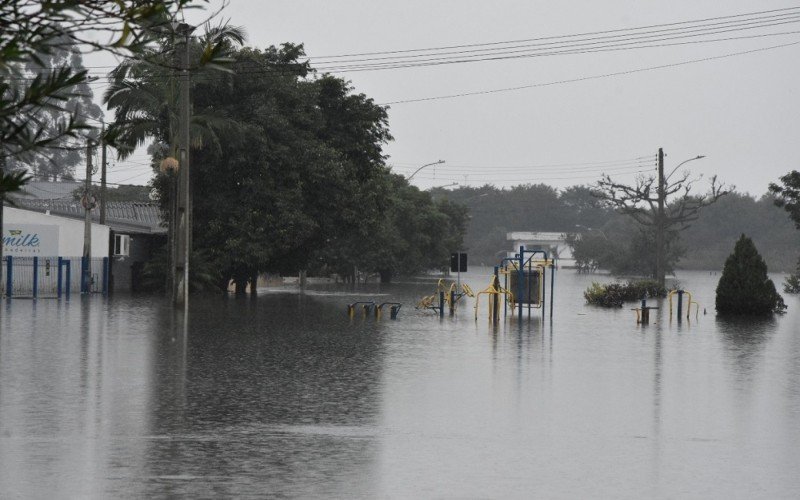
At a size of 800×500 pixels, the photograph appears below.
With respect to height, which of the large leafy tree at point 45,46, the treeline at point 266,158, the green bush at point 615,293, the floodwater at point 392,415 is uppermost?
the treeline at point 266,158

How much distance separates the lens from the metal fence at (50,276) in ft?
135

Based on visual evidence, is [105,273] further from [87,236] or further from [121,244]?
[87,236]

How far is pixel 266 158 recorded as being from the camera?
45250mm

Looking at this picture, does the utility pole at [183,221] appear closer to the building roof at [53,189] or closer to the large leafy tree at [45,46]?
the large leafy tree at [45,46]

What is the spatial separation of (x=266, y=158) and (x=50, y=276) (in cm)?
975

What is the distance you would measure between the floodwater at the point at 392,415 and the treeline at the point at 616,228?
88119 mm

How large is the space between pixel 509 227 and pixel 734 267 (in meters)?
153

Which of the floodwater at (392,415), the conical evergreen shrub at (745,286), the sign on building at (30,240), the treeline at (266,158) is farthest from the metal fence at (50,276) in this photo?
the conical evergreen shrub at (745,286)

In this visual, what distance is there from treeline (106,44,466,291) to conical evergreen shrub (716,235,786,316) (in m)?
17.1

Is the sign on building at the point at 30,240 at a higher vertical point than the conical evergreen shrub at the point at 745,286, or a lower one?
higher

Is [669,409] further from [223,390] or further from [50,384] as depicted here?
[50,384]

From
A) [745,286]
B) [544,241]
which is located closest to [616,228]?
[544,241]

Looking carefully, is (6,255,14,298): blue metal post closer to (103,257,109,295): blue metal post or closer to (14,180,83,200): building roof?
(103,257,109,295): blue metal post

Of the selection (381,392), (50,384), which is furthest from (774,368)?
(50,384)
